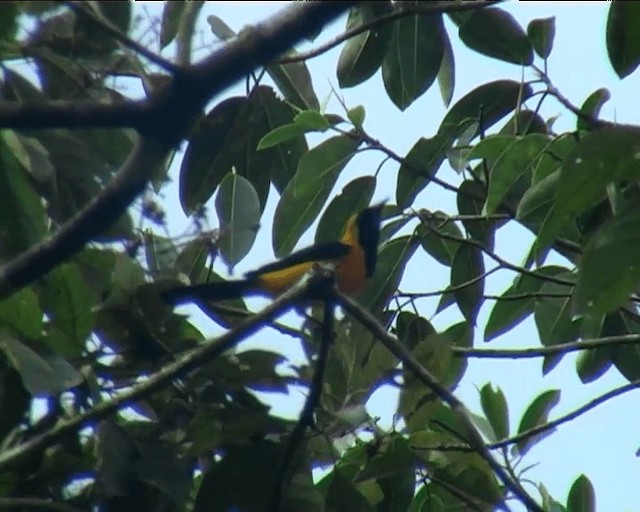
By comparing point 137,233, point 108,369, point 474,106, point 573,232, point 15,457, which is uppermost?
point 474,106

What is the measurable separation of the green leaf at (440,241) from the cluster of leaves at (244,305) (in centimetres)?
14

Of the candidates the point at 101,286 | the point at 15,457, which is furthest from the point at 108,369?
the point at 15,457

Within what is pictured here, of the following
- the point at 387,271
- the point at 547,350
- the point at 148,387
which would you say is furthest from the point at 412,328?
the point at 148,387

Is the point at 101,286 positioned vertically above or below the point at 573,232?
below

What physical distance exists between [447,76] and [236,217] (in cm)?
97

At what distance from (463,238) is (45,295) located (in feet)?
4.33

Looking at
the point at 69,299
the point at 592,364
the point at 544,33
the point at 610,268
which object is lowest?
the point at 610,268

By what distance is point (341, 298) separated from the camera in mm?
2203

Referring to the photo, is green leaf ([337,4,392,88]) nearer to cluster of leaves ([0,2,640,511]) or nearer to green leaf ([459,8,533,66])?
cluster of leaves ([0,2,640,511])

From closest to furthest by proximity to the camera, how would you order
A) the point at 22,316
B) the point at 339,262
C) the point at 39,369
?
the point at 39,369 < the point at 22,316 < the point at 339,262

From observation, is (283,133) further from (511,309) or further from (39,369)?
(39,369)

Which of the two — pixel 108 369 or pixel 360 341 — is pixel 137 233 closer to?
pixel 108 369

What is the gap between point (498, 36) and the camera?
3.01m

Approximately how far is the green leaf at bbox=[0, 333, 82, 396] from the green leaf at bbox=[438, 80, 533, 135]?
1.38 metres
